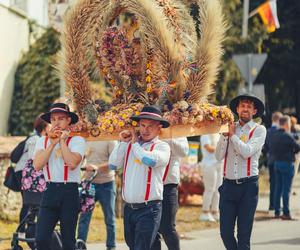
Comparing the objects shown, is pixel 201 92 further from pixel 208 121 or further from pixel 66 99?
pixel 66 99

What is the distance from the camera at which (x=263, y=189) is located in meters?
19.0

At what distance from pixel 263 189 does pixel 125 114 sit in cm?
1182

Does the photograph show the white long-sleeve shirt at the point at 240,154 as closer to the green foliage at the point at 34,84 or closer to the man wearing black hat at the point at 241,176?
the man wearing black hat at the point at 241,176

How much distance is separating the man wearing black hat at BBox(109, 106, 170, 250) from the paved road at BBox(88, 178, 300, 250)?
10.6 feet

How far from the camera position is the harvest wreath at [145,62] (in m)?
7.63

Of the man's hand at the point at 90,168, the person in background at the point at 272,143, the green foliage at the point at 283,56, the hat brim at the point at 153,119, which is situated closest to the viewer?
the hat brim at the point at 153,119

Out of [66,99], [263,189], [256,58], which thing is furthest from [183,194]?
[66,99]

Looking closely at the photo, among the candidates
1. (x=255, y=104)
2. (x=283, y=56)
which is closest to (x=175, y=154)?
(x=255, y=104)

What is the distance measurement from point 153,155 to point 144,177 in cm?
25

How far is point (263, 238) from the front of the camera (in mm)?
11773

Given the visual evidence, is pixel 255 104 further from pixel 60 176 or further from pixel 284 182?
pixel 284 182

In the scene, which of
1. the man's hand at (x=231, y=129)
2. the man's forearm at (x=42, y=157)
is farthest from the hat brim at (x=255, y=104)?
the man's forearm at (x=42, y=157)

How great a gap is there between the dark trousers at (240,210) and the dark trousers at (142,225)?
79 cm

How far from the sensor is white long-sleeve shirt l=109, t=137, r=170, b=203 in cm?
732
